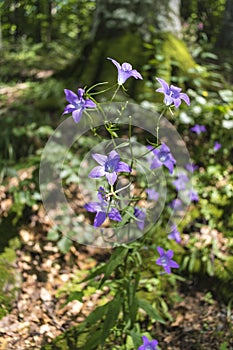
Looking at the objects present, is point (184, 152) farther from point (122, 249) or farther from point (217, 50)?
point (217, 50)

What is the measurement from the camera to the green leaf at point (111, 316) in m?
1.98

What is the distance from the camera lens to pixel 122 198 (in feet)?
5.72

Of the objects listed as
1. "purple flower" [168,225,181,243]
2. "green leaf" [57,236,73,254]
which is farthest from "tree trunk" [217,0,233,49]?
"green leaf" [57,236,73,254]

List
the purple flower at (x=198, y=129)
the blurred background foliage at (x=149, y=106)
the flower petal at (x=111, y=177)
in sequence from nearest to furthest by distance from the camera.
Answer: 1. the flower petal at (x=111, y=177)
2. the blurred background foliage at (x=149, y=106)
3. the purple flower at (x=198, y=129)

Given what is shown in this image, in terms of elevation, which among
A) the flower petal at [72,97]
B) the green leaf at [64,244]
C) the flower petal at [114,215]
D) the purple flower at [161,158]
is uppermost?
the flower petal at [72,97]

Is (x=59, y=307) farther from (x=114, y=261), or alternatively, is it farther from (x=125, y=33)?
(x=125, y=33)

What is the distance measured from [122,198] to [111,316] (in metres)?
0.63

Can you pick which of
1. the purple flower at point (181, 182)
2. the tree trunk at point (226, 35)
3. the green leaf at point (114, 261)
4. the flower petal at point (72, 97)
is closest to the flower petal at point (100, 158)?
the flower petal at point (72, 97)

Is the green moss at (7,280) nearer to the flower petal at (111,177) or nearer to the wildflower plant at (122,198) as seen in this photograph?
the wildflower plant at (122,198)

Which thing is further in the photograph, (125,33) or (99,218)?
(125,33)

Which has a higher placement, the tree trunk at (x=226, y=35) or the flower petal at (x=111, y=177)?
the flower petal at (x=111, y=177)

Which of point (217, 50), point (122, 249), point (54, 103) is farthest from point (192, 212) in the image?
point (217, 50)

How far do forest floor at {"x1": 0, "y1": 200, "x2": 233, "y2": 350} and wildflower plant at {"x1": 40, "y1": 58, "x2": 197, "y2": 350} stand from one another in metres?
0.14

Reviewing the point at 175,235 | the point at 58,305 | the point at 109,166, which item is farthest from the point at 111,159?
the point at 58,305
